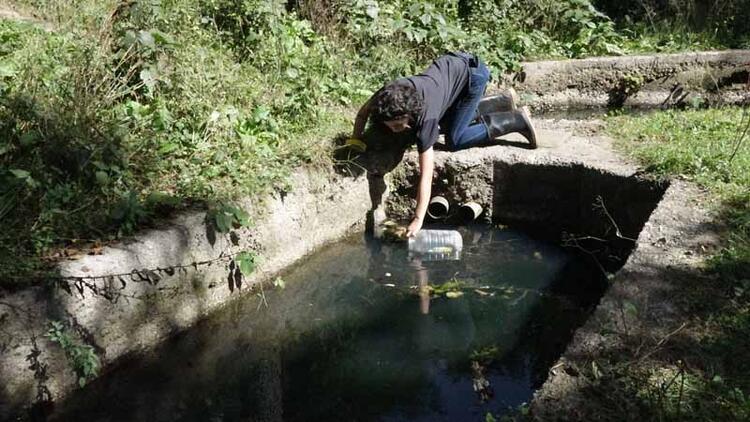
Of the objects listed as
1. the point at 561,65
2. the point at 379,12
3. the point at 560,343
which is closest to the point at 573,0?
the point at 561,65

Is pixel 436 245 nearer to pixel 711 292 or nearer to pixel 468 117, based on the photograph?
pixel 468 117

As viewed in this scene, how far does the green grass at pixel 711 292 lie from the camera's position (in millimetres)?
3025

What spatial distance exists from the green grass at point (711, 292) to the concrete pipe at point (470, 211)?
1.27m

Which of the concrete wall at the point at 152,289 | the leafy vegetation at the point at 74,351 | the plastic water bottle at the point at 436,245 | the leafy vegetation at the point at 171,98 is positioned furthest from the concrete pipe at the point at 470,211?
the leafy vegetation at the point at 74,351

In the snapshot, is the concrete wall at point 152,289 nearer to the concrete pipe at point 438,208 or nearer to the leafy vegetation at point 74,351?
the leafy vegetation at point 74,351

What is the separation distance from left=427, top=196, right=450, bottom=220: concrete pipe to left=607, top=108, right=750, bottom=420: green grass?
1.51 m

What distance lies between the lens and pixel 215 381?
4211mm

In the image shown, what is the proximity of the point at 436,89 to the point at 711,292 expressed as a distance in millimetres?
2466

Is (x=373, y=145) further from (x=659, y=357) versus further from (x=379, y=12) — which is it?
(x=659, y=357)

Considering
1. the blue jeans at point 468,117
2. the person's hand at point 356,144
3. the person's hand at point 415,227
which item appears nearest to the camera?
the person's hand at point 415,227

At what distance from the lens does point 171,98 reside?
551cm

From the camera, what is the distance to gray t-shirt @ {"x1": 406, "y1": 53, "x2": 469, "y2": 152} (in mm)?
5223

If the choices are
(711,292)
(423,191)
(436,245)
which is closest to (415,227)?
(423,191)

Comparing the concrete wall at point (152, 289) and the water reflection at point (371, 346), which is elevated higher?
the concrete wall at point (152, 289)
